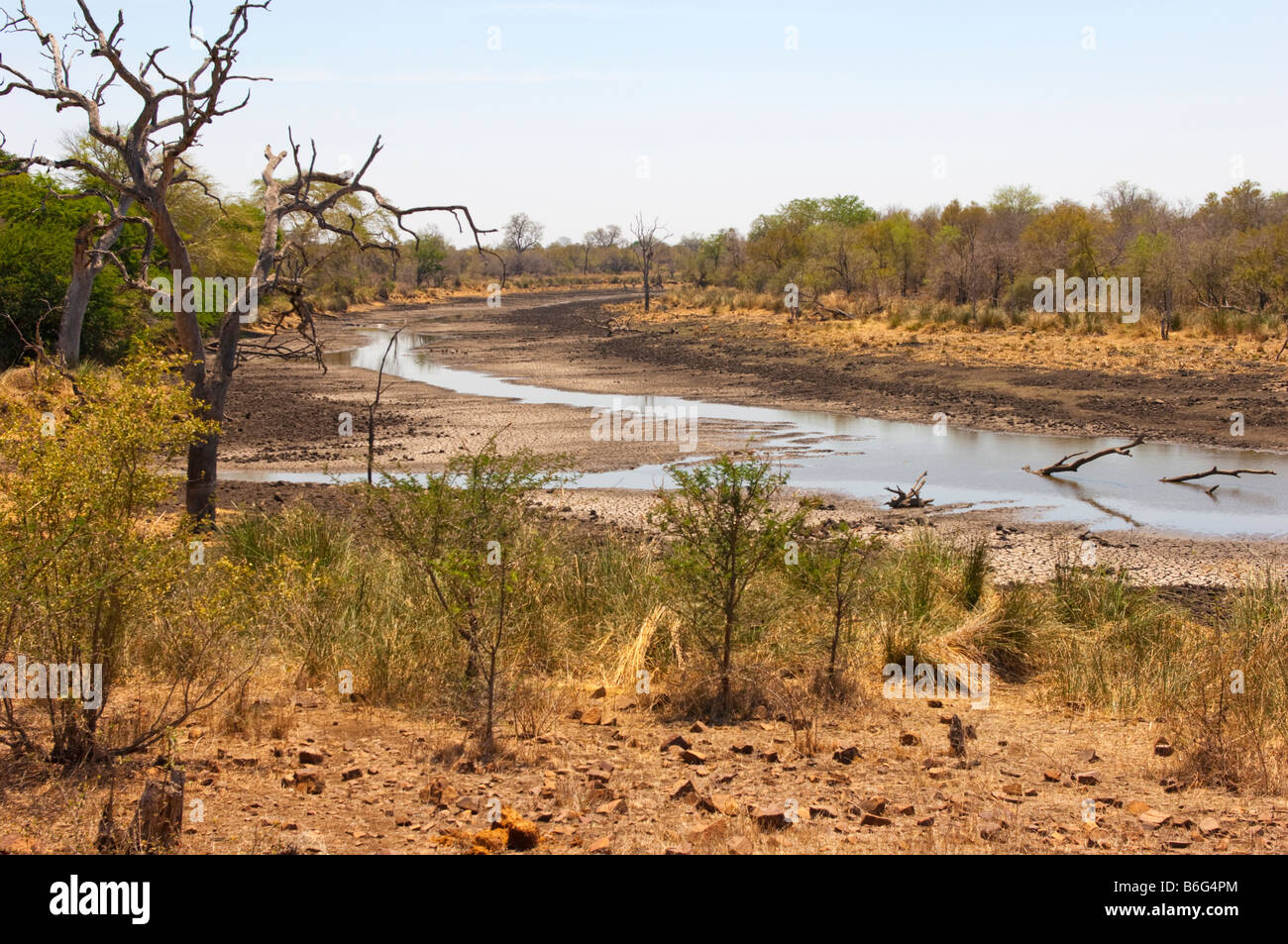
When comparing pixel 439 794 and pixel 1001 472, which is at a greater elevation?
pixel 1001 472

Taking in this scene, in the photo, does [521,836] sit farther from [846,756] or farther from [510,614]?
[510,614]

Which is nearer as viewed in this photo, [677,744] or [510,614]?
[677,744]

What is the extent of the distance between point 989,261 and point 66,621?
4216 cm

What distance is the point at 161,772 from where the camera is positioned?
4.90 metres

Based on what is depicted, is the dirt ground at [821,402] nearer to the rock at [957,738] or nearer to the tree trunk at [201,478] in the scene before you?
the tree trunk at [201,478]

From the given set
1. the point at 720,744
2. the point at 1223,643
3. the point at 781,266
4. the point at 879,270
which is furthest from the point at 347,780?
the point at 781,266

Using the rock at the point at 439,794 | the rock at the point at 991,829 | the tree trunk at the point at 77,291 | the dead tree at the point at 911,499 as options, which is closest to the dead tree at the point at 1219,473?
the dead tree at the point at 911,499

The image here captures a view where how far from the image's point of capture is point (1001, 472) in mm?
15734

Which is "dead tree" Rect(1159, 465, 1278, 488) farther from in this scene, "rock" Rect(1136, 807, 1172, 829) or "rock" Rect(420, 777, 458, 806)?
"rock" Rect(420, 777, 458, 806)

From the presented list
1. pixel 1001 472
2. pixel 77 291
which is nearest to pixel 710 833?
pixel 77 291

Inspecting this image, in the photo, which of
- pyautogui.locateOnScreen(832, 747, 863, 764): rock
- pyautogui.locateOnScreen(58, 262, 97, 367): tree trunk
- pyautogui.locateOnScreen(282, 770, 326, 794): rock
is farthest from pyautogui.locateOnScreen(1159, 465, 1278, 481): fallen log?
pyautogui.locateOnScreen(58, 262, 97, 367): tree trunk

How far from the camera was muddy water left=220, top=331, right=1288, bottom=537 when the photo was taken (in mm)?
13070

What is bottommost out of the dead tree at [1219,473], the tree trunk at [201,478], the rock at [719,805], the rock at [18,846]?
the rock at [719,805]

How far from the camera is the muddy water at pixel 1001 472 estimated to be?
13.1 meters
